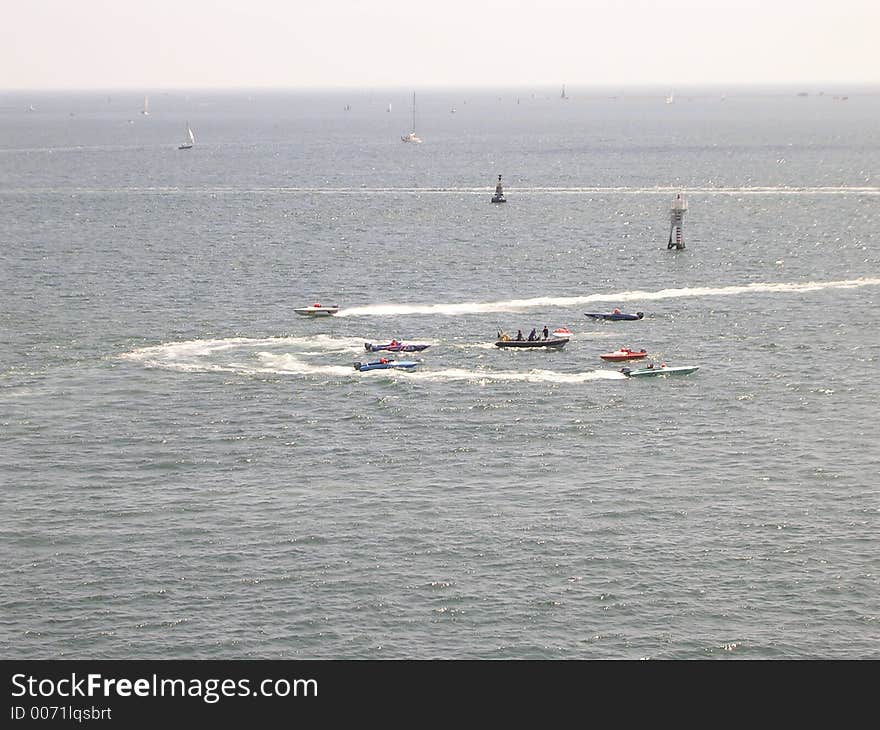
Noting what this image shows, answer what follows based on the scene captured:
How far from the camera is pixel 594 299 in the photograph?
173 metres

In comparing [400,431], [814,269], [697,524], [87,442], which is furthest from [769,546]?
[814,269]

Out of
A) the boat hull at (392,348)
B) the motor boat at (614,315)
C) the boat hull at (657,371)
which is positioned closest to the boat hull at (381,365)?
the boat hull at (392,348)

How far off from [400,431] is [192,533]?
28035 millimetres

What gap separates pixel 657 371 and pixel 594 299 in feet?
141

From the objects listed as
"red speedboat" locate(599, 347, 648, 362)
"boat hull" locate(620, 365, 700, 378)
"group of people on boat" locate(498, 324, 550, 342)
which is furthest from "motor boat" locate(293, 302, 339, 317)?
"boat hull" locate(620, 365, 700, 378)

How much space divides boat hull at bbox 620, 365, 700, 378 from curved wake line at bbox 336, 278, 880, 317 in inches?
1410

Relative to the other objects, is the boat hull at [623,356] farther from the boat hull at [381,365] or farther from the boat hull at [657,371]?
the boat hull at [381,365]

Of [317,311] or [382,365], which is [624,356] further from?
[317,311]

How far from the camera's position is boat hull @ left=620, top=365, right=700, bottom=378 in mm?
130875

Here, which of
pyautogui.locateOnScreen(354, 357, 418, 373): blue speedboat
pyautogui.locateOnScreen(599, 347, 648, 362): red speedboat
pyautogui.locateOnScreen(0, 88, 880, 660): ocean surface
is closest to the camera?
pyautogui.locateOnScreen(0, 88, 880, 660): ocean surface

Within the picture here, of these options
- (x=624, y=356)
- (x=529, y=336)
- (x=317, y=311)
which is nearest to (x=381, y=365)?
(x=529, y=336)

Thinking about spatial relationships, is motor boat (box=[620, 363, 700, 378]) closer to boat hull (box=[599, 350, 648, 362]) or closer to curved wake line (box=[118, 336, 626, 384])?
curved wake line (box=[118, 336, 626, 384])
